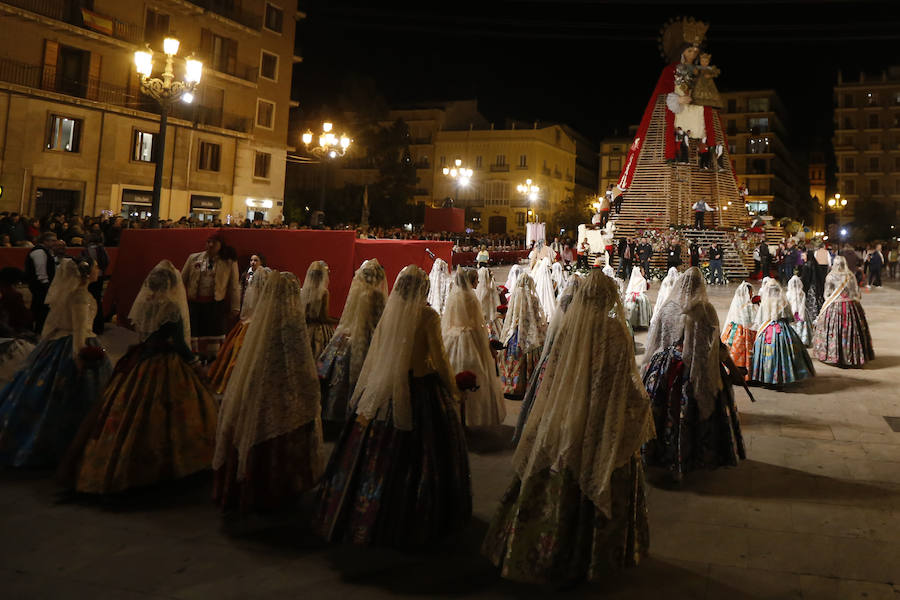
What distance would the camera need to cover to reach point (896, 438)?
6.11 meters

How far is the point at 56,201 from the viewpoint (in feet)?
74.3

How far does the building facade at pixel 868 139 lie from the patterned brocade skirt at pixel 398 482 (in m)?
76.4

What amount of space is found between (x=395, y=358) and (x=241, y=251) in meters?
5.92

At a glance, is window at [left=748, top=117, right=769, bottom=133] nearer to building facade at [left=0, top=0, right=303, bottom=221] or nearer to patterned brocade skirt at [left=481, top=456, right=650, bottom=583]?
building facade at [left=0, top=0, right=303, bottom=221]

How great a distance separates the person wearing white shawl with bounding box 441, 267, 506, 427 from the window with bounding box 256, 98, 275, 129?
2735 cm

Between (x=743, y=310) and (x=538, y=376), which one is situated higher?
(x=743, y=310)

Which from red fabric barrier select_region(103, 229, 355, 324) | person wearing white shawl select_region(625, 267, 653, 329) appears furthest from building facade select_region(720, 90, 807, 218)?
red fabric barrier select_region(103, 229, 355, 324)

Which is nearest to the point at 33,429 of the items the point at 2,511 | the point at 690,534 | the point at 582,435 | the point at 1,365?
the point at 2,511

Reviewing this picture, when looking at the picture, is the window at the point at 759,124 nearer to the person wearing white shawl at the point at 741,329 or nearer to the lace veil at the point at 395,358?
the person wearing white shawl at the point at 741,329

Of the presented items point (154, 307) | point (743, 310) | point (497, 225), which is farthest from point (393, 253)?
point (497, 225)

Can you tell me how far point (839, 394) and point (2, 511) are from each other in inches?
353

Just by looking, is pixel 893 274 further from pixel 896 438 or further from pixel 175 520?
pixel 175 520

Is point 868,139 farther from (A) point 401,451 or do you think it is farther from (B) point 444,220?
(A) point 401,451

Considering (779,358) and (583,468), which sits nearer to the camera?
(583,468)
